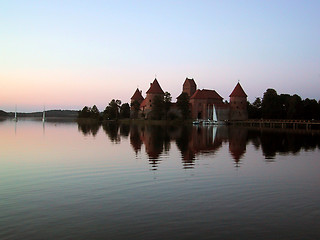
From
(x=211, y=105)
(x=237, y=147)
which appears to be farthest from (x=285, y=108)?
(x=237, y=147)

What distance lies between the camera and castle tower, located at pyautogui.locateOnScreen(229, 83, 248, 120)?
96938 millimetres

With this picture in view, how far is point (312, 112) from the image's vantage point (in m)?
84.7

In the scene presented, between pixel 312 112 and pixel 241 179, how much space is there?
79.6 m

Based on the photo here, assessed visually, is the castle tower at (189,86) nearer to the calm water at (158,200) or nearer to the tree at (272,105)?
the tree at (272,105)

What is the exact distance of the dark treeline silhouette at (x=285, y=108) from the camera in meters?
84.2

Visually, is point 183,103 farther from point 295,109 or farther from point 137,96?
point 137,96

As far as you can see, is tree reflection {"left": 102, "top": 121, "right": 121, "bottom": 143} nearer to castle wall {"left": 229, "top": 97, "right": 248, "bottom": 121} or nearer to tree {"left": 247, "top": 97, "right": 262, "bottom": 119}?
castle wall {"left": 229, "top": 97, "right": 248, "bottom": 121}

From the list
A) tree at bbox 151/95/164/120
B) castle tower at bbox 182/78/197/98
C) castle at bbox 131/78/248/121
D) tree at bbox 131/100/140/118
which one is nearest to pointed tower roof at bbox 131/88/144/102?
tree at bbox 131/100/140/118

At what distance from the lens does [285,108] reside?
92250mm

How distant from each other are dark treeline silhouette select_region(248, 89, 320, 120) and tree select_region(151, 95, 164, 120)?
2742 cm

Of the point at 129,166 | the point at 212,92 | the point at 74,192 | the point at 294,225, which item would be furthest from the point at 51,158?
the point at 212,92

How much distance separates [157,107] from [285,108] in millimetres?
35821

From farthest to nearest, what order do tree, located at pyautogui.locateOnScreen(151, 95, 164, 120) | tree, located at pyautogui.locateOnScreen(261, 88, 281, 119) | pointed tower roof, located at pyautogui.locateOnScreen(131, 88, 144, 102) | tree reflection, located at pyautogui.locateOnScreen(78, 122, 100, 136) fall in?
pointed tower roof, located at pyautogui.locateOnScreen(131, 88, 144, 102) → tree, located at pyautogui.locateOnScreen(151, 95, 164, 120) → tree, located at pyautogui.locateOnScreen(261, 88, 281, 119) → tree reflection, located at pyautogui.locateOnScreen(78, 122, 100, 136)

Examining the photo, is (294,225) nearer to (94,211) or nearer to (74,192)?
(94,211)
